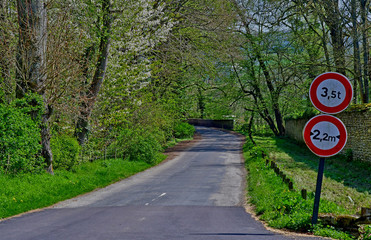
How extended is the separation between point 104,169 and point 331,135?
1305 cm

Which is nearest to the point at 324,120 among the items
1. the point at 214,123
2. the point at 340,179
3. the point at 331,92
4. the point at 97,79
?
the point at 331,92

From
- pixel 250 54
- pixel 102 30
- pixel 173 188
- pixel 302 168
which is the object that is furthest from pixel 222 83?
pixel 173 188

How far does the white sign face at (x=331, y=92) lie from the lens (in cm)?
723

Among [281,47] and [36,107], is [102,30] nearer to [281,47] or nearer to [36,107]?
[36,107]

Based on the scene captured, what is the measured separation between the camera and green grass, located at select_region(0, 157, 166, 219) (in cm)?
1127

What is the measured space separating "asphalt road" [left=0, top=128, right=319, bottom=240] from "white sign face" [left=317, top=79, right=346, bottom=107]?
2.39m

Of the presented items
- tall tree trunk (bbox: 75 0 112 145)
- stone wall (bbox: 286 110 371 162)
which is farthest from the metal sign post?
stone wall (bbox: 286 110 371 162)

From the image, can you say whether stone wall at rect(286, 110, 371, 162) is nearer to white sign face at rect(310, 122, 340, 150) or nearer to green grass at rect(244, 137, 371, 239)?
green grass at rect(244, 137, 371, 239)

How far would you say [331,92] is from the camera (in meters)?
7.33

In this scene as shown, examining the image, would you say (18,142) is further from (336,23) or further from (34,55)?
(336,23)

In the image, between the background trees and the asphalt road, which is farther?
the background trees

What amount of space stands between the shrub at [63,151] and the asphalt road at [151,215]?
1958 mm

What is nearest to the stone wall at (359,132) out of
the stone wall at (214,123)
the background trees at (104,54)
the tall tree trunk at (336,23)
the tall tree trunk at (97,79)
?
the background trees at (104,54)

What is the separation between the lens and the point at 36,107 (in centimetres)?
1437
